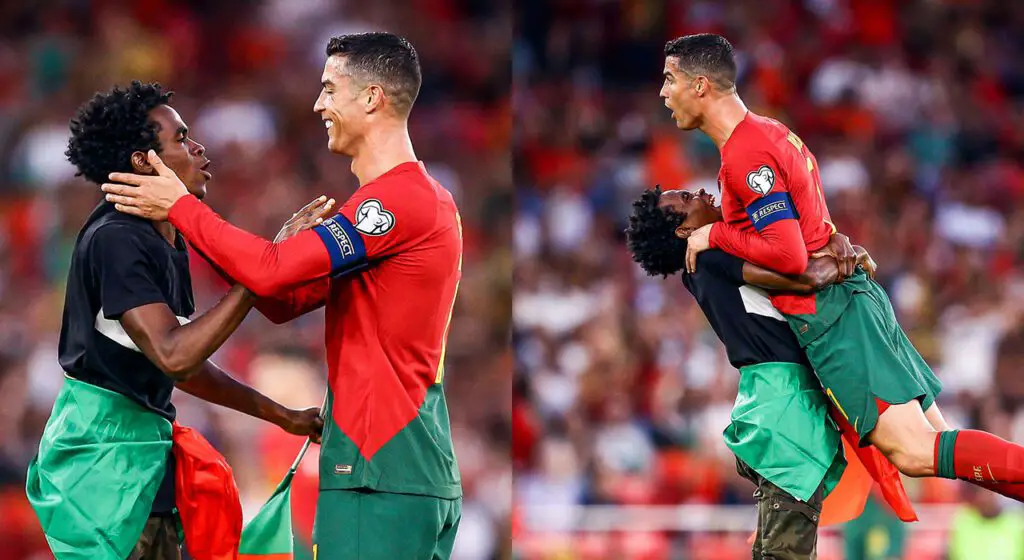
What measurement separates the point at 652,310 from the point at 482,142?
1.91 meters

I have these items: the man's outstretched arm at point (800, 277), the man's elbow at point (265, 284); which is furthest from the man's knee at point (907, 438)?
the man's elbow at point (265, 284)

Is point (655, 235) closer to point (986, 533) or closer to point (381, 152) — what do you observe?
point (381, 152)

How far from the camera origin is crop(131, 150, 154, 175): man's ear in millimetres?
3740

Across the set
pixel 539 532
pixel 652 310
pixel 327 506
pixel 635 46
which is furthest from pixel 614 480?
pixel 327 506

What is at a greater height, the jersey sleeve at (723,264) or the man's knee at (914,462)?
the jersey sleeve at (723,264)

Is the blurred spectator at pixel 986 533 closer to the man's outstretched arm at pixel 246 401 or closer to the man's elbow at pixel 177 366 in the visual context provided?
the man's outstretched arm at pixel 246 401

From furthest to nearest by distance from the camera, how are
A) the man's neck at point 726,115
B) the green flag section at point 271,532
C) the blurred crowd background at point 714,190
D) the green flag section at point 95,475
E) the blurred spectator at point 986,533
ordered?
the blurred crowd background at point 714,190
the blurred spectator at point 986,533
the man's neck at point 726,115
the green flag section at point 271,532
the green flag section at point 95,475

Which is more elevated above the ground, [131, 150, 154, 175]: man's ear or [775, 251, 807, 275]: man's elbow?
[131, 150, 154, 175]: man's ear

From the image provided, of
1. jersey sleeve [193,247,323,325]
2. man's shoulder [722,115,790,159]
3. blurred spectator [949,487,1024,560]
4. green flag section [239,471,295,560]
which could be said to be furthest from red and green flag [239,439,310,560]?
blurred spectator [949,487,1024,560]

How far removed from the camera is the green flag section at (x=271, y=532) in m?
3.87

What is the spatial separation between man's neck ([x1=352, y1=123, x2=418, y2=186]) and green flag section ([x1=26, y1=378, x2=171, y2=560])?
3.09ft

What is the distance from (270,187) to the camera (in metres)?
9.28

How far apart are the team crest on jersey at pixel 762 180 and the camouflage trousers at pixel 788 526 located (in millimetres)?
1009

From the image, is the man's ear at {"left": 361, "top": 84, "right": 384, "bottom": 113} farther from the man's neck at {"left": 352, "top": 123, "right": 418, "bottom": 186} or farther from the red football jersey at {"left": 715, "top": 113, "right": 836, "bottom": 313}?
the red football jersey at {"left": 715, "top": 113, "right": 836, "bottom": 313}
